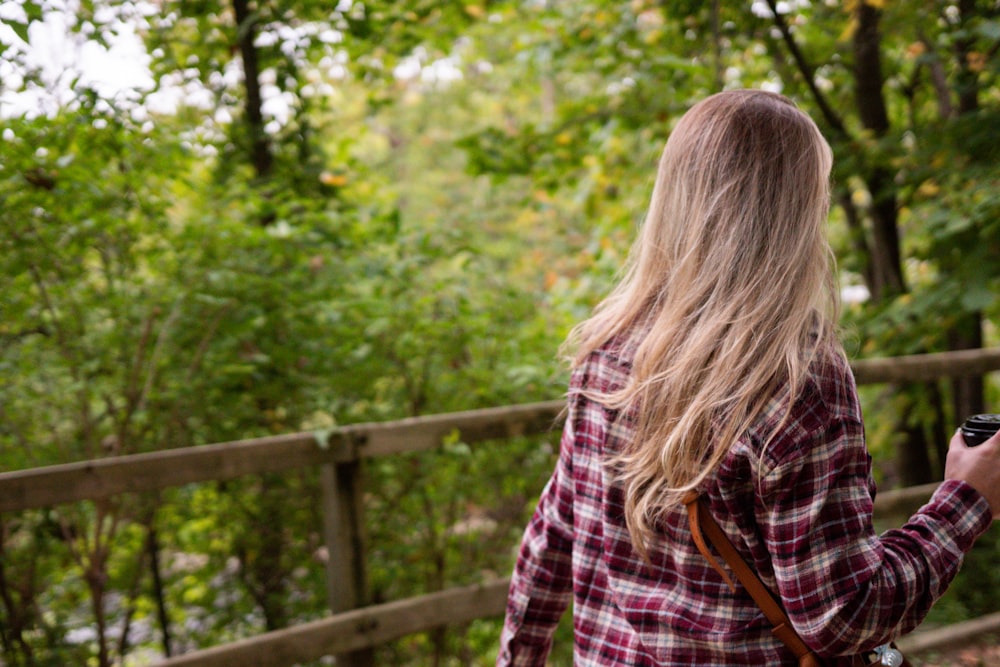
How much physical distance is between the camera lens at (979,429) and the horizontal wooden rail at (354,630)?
6.73 ft

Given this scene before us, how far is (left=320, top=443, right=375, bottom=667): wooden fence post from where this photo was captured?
9.48 ft

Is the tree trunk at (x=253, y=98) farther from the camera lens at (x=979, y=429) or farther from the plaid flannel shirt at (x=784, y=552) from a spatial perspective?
the camera lens at (x=979, y=429)

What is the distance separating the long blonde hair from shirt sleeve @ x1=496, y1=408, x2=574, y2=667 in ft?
0.83

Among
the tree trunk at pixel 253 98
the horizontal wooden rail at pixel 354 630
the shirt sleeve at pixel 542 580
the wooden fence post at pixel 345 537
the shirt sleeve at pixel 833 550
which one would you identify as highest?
the tree trunk at pixel 253 98

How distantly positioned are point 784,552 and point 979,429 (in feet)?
1.44

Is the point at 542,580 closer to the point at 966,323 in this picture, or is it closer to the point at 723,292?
A: the point at 723,292

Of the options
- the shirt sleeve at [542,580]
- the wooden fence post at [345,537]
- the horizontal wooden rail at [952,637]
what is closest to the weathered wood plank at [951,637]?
the horizontal wooden rail at [952,637]

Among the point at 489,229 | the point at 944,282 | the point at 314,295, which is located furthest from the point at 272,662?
the point at 489,229

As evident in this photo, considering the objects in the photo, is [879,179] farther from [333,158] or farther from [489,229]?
[489,229]

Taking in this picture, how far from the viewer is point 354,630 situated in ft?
9.28

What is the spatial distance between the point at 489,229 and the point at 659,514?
1279cm

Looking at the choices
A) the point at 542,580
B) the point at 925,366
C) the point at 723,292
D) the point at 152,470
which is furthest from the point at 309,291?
the point at 925,366

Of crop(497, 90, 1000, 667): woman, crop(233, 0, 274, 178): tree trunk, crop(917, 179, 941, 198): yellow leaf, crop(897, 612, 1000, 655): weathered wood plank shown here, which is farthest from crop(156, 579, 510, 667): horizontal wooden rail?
crop(917, 179, 941, 198): yellow leaf

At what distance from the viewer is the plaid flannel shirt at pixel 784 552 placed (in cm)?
125
